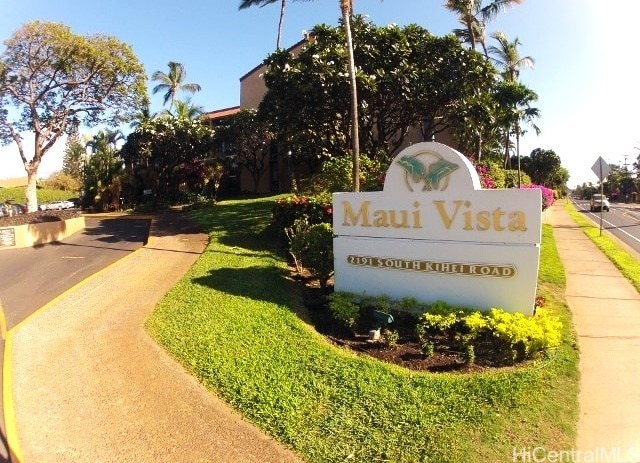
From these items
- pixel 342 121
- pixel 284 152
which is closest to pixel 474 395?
pixel 342 121

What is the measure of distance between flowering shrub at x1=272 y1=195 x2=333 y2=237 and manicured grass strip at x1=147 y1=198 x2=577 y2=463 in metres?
4.64

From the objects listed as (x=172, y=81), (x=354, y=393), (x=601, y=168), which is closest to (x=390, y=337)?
(x=354, y=393)

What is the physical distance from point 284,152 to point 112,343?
2097cm

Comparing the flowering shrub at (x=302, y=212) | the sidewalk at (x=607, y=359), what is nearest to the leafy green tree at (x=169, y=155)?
the flowering shrub at (x=302, y=212)

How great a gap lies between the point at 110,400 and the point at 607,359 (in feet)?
19.6

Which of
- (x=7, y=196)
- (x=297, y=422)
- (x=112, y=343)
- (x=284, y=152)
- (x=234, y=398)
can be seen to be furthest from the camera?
(x=7, y=196)

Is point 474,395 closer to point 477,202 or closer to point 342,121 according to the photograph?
point 477,202

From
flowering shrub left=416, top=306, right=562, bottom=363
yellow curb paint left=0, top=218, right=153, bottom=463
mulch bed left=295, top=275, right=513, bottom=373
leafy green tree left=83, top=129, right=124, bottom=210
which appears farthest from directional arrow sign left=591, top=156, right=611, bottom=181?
leafy green tree left=83, top=129, right=124, bottom=210

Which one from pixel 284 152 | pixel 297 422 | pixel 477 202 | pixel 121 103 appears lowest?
pixel 297 422

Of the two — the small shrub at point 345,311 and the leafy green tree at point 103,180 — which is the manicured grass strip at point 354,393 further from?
the leafy green tree at point 103,180

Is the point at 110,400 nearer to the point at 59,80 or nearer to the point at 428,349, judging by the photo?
the point at 428,349

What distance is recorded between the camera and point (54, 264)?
11.5 m

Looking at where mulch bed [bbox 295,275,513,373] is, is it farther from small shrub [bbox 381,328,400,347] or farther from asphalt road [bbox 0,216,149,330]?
asphalt road [bbox 0,216,149,330]

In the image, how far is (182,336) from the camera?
6.23 m
